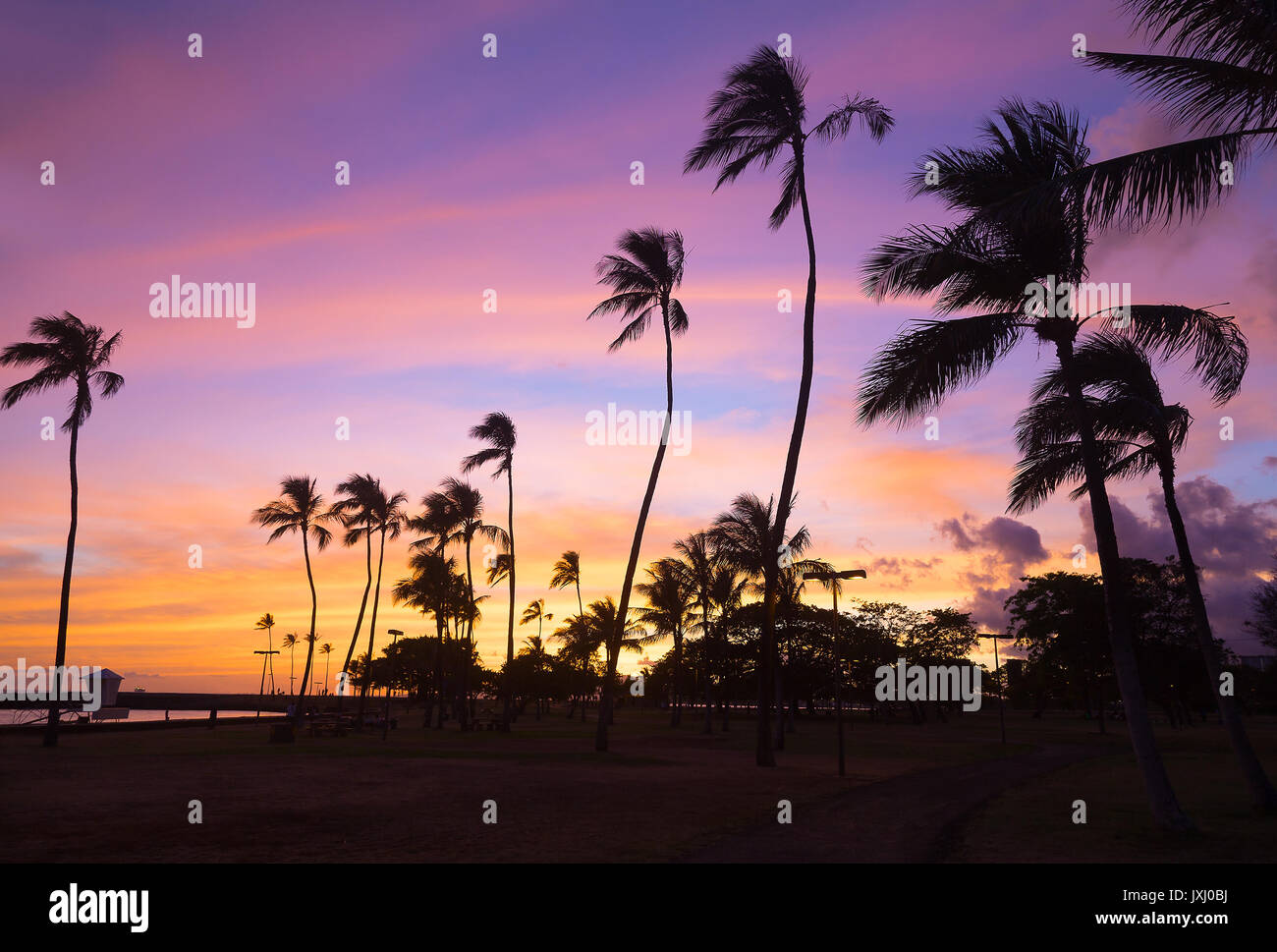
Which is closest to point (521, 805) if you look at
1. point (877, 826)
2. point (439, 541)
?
point (877, 826)

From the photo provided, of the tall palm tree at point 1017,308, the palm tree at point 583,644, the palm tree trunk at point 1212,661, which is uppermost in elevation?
the tall palm tree at point 1017,308

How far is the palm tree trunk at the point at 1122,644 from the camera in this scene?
1325 cm

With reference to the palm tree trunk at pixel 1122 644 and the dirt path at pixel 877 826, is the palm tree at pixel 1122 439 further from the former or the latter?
the dirt path at pixel 877 826

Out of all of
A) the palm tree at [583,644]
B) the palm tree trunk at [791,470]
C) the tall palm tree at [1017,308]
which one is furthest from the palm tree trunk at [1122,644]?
the palm tree at [583,644]

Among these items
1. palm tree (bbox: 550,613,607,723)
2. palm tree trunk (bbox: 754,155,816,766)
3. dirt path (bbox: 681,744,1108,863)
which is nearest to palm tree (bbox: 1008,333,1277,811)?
dirt path (bbox: 681,744,1108,863)

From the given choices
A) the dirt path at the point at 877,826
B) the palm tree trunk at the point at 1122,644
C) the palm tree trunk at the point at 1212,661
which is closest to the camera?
the dirt path at the point at 877,826

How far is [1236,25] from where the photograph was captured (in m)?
7.98

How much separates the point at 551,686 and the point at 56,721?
192 ft

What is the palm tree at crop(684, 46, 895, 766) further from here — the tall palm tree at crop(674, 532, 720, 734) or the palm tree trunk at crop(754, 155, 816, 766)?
the tall palm tree at crop(674, 532, 720, 734)

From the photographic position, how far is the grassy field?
11.8 m

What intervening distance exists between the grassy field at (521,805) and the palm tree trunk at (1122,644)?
1.94ft

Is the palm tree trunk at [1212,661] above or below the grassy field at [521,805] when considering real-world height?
above

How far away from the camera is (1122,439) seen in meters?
16.4
